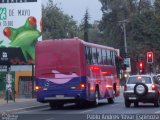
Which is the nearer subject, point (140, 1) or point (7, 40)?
point (7, 40)

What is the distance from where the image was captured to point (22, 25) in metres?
46.0

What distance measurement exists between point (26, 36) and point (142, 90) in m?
16.4

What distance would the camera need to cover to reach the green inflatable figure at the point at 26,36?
45.9 metres

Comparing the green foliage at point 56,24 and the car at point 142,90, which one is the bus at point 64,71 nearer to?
the car at point 142,90

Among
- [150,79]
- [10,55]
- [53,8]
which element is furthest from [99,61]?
[53,8]

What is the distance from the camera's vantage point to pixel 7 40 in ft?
152

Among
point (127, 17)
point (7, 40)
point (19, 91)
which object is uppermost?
point (127, 17)

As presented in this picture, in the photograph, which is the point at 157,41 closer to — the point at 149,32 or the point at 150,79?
the point at 149,32

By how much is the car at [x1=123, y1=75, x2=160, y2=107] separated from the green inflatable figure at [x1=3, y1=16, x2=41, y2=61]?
14631 millimetres

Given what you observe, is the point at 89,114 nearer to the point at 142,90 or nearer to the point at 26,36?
the point at 142,90

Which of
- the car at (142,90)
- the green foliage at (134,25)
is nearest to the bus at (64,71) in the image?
the car at (142,90)

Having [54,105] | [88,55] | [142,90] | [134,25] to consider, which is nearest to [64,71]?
[88,55]

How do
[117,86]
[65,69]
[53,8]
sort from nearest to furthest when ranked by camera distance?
[65,69] < [117,86] < [53,8]

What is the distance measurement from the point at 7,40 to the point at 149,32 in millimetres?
51269
